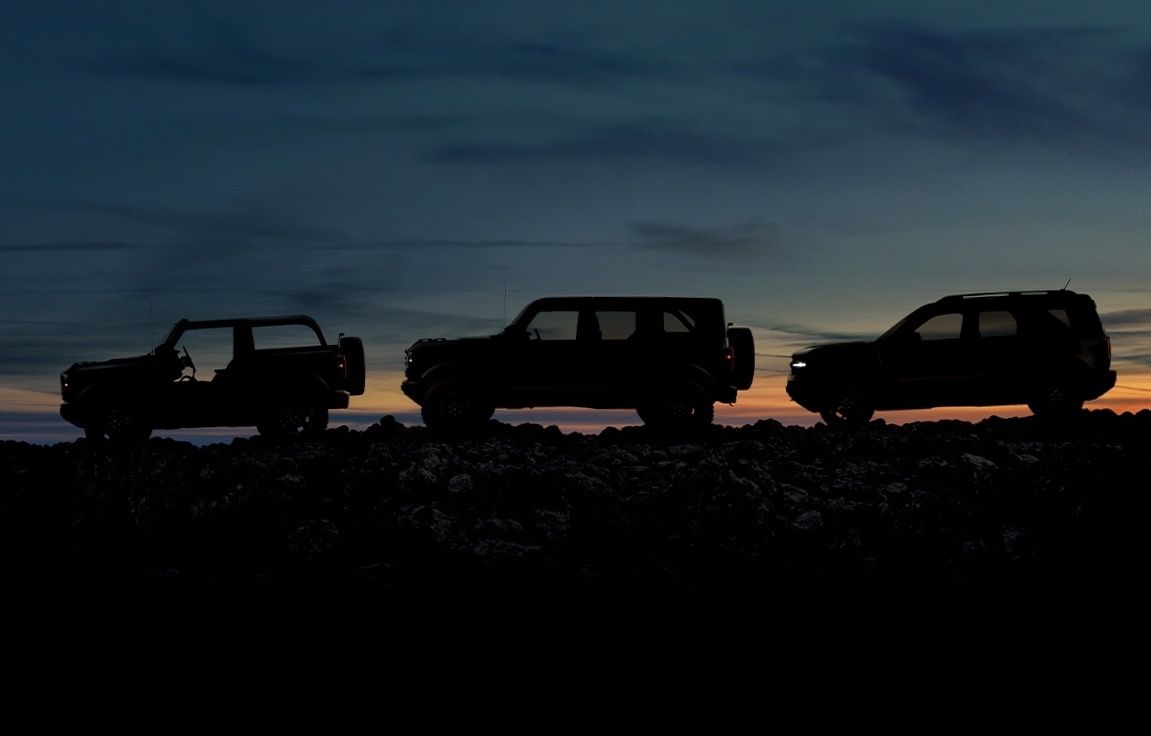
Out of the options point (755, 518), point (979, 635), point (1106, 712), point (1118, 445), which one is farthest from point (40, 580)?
point (1118, 445)

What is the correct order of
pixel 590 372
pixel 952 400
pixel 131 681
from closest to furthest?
1. pixel 131 681
2. pixel 590 372
3. pixel 952 400

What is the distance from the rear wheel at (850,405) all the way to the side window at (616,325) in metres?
3.72

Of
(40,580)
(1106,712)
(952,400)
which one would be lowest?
(1106,712)

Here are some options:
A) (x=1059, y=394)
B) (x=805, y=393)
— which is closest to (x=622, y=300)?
(x=805, y=393)

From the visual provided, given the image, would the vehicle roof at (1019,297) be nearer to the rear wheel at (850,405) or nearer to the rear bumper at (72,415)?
the rear wheel at (850,405)

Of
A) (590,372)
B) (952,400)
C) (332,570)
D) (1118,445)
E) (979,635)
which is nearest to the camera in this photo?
(979,635)

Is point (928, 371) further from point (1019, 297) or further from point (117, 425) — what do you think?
point (117, 425)

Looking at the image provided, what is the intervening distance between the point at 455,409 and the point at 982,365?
8.04 meters

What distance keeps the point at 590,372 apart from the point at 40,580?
7536mm

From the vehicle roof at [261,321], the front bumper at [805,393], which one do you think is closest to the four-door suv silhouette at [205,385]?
the vehicle roof at [261,321]

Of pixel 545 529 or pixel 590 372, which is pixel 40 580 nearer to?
pixel 545 529

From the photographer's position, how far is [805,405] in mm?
19141

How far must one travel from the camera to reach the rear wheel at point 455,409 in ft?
55.3

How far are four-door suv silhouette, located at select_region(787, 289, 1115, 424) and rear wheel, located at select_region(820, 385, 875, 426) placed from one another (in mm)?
15
